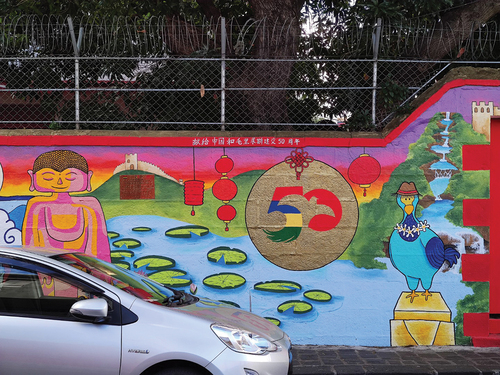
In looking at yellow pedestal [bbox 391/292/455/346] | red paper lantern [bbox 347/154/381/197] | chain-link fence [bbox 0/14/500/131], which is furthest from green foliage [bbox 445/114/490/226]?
yellow pedestal [bbox 391/292/455/346]

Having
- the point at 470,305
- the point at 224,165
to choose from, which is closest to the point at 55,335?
the point at 224,165

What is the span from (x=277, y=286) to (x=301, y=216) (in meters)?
0.95

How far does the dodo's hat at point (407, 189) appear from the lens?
630cm

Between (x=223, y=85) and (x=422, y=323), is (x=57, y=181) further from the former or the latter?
(x=422, y=323)

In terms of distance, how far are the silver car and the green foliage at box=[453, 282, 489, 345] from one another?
328 centimetres

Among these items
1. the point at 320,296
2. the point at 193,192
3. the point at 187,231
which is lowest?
the point at 320,296

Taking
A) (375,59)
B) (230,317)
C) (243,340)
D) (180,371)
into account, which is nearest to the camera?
(180,371)

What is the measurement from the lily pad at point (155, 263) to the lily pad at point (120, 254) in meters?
0.13

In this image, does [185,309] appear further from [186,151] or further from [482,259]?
[482,259]

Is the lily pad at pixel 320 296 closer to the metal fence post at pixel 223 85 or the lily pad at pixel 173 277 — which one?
the lily pad at pixel 173 277

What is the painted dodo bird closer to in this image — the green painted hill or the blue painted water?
the blue painted water

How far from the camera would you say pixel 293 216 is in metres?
6.33

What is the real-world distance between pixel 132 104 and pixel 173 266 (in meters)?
2.31

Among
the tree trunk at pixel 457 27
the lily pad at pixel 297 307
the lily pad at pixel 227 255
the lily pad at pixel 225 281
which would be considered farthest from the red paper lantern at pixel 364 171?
the lily pad at pixel 225 281
